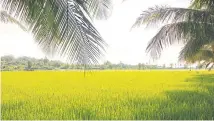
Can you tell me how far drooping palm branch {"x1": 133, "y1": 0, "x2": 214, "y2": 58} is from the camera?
22.4 feet

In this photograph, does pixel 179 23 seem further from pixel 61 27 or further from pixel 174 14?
pixel 61 27

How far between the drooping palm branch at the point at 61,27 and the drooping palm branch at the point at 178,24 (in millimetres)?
3888

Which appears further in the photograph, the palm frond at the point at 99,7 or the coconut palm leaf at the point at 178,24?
the coconut palm leaf at the point at 178,24

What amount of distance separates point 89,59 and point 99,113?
7.13 feet

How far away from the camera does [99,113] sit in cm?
502

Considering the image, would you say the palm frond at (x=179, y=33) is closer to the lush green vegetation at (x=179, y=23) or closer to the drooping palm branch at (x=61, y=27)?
the lush green vegetation at (x=179, y=23)

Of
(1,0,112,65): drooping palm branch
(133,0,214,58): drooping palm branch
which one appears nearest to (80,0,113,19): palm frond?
(1,0,112,65): drooping palm branch

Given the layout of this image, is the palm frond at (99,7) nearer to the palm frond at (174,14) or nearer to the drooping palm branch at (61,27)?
the drooping palm branch at (61,27)

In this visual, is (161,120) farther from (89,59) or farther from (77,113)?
(89,59)

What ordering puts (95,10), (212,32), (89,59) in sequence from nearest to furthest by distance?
1. (89,59)
2. (95,10)
3. (212,32)

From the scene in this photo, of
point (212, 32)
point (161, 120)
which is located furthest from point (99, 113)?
point (212, 32)

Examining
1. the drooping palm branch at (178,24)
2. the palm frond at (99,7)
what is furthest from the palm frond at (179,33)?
the palm frond at (99,7)

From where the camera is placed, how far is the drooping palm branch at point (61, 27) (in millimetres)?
3012

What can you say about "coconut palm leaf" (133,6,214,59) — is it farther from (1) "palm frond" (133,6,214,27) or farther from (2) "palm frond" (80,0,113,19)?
(2) "palm frond" (80,0,113,19)
